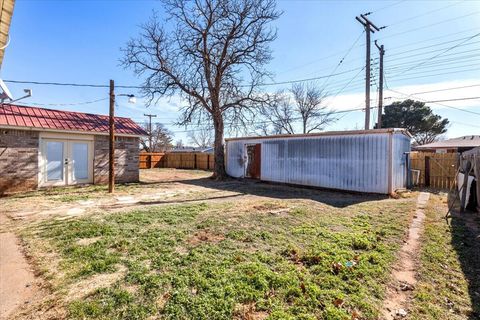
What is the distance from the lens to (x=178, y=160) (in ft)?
84.6

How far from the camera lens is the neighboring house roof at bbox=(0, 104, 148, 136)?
10.1 meters

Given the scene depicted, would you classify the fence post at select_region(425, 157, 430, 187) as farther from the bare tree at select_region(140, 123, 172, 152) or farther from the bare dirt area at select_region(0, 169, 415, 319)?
the bare tree at select_region(140, 123, 172, 152)

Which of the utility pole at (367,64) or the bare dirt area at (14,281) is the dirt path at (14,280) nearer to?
the bare dirt area at (14,281)

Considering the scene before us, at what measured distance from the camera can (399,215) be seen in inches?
271

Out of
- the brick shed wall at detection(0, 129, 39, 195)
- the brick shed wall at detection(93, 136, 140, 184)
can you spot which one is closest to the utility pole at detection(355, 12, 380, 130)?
the brick shed wall at detection(93, 136, 140, 184)

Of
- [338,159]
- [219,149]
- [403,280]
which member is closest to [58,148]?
[219,149]

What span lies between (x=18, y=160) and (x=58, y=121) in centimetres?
222

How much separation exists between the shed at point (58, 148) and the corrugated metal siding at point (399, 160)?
37.8ft

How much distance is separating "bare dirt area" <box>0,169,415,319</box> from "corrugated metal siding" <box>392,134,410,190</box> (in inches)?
154

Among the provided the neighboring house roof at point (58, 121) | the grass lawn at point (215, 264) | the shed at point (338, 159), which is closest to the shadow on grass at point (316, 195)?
the shed at point (338, 159)

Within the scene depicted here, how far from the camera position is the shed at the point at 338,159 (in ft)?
32.8

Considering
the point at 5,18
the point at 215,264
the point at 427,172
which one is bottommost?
the point at 215,264

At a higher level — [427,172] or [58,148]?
[58,148]

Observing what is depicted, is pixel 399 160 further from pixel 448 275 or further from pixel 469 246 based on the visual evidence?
pixel 448 275
